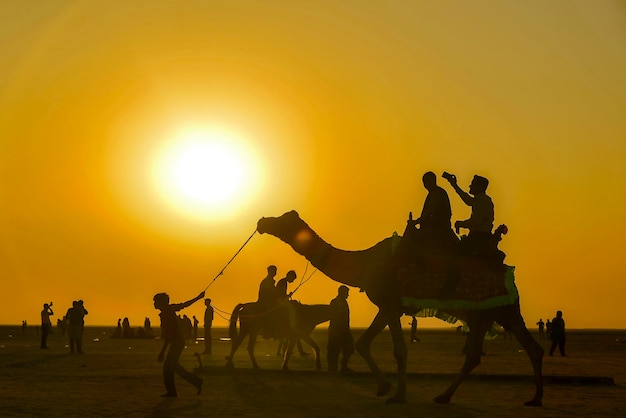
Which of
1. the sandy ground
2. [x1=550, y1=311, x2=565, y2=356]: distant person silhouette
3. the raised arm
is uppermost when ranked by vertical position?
[x1=550, y1=311, x2=565, y2=356]: distant person silhouette

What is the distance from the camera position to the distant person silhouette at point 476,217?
21594 mm

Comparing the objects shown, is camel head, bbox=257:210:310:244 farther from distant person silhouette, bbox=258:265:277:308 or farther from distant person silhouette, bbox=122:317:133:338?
distant person silhouette, bbox=122:317:133:338


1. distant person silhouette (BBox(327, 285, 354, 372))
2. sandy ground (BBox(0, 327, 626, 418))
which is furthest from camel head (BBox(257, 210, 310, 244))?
distant person silhouette (BBox(327, 285, 354, 372))

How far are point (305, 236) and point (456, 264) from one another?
2764 millimetres

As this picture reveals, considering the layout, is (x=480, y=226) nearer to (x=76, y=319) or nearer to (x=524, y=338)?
(x=524, y=338)

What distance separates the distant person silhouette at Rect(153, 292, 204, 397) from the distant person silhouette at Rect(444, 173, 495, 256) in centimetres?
495

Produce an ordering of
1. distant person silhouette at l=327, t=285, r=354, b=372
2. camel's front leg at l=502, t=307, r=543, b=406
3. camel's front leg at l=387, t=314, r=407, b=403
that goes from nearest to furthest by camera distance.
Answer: camel's front leg at l=387, t=314, r=407, b=403
camel's front leg at l=502, t=307, r=543, b=406
distant person silhouette at l=327, t=285, r=354, b=372

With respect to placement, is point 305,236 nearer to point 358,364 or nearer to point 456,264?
point 456,264

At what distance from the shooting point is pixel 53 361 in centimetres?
3891

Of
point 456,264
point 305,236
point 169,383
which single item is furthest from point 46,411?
point 456,264

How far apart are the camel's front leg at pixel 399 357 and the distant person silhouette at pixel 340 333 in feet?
27.3

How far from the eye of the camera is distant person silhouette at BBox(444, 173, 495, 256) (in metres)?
21.6

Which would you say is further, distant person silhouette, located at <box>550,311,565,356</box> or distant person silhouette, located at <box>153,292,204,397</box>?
distant person silhouette, located at <box>550,311,565,356</box>

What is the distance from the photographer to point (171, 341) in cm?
2258
